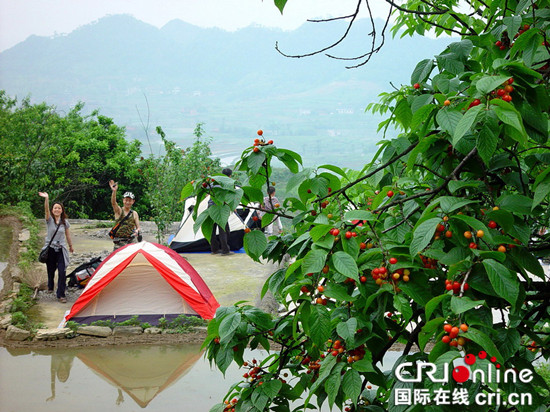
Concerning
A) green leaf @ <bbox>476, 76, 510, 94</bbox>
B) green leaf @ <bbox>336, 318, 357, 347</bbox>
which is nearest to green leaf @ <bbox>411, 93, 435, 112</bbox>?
green leaf @ <bbox>476, 76, 510, 94</bbox>

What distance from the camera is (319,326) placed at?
1.27m

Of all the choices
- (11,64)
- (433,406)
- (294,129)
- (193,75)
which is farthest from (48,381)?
(11,64)

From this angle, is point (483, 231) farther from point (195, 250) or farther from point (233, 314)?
point (195, 250)

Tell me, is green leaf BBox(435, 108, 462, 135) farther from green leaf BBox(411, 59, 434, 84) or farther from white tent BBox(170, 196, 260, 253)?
white tent BBox(170, 196, 260, 253)

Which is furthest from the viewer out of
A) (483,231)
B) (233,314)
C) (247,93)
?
(247,93)

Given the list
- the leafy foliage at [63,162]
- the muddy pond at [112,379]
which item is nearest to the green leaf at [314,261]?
the muddy pond at [112,379]

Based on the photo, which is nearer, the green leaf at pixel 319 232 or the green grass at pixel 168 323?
the green leaf at pixel 319 232

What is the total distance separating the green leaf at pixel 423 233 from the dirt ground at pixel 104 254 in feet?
15.5

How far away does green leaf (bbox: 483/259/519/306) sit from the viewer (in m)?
1.03

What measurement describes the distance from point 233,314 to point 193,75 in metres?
76.3

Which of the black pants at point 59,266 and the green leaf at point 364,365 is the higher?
the green leaf at point 364,365

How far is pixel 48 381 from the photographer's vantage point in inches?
186

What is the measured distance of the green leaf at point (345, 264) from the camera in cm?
119

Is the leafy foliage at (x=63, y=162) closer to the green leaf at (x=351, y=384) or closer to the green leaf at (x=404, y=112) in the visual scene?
the green leaf at (x=404, y=112)
